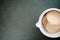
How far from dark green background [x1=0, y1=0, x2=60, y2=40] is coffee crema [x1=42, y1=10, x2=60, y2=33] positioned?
0.07 m

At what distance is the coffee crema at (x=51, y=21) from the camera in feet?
3.26

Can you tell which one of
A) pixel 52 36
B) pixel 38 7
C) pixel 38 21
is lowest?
pixel 52 36

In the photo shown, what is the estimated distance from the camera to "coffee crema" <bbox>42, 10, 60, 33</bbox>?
39.2 inches

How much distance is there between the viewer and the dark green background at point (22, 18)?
1056mm

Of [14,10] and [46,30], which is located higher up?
[14,10]

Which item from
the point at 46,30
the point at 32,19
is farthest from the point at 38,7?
the point at 46,30

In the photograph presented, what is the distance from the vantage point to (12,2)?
1157 mm

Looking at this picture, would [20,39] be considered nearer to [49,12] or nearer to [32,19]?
[32,19]

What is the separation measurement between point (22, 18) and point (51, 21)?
0.71 feet

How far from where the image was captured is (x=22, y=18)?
1.10 m

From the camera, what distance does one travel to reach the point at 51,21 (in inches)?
39.8

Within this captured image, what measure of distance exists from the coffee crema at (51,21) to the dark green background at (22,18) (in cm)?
7

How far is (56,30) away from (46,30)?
65 millimetres

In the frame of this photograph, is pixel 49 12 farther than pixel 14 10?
No
